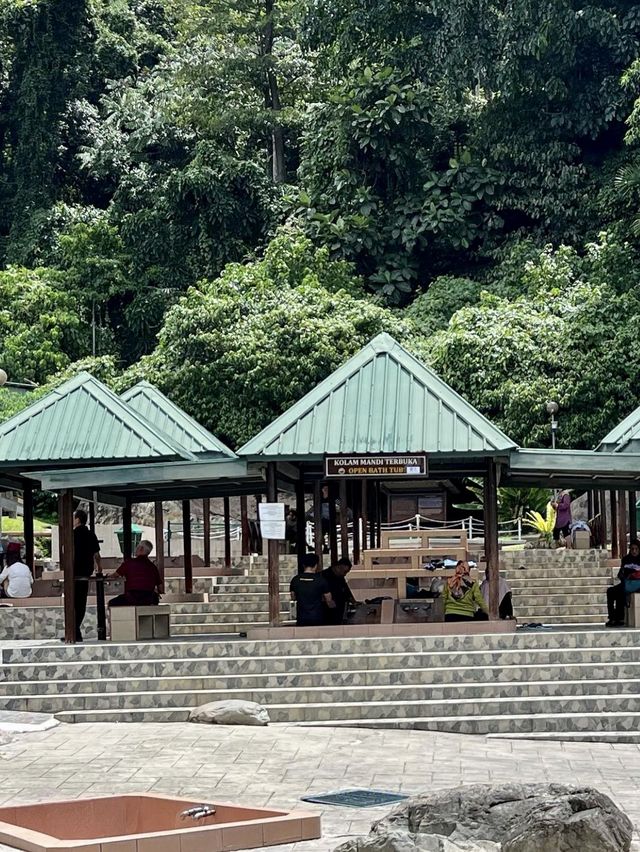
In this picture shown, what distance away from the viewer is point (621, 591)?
57.7 ft

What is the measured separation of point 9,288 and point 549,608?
28.9 meters

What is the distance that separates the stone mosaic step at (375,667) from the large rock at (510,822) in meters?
6.97

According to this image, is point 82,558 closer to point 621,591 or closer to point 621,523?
point 621,591

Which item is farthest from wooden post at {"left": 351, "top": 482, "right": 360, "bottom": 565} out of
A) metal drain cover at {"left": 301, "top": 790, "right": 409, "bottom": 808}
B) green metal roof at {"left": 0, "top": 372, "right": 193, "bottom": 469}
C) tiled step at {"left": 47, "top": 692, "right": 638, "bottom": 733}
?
metal drain cover at {"left": 301, "top": 790, "right": 409, "bottom": 808}

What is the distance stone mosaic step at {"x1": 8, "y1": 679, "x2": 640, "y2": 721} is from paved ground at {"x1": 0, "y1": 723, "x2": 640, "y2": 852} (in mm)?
512

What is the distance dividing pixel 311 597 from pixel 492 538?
2119 mm

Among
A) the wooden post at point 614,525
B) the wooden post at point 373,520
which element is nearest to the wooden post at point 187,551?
the wooden post at point 373,520

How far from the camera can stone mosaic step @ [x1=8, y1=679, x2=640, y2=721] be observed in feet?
46.2

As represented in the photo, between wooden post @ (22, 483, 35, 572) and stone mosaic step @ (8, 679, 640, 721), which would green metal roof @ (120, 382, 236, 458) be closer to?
wooden post @ (22, 483, 35, 572)

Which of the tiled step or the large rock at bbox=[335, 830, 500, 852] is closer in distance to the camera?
the large rock at bbox=[335, 830, 500, 852]

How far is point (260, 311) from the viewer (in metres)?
38.5

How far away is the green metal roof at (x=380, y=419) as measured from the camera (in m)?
16.2

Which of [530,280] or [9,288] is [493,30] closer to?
[530,280]

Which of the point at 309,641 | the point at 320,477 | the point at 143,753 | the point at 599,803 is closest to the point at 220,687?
the point at 309,641
